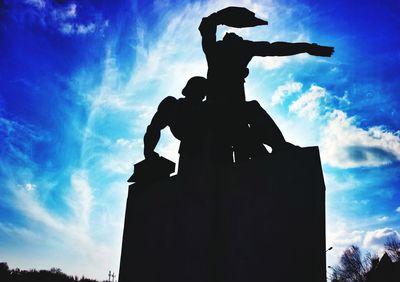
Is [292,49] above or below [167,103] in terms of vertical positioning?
above

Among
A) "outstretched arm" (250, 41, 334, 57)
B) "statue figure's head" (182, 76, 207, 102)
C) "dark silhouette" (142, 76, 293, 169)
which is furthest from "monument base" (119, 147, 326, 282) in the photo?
"outstretched arm" (250, 41, 334, 57)

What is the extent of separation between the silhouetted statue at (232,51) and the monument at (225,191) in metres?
0.01

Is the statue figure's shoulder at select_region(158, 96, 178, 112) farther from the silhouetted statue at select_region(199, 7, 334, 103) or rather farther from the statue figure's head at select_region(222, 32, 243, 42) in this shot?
the statue figure's head at select_region(222, 32, 243, 42)

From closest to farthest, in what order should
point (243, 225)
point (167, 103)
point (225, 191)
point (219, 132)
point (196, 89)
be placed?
point (243, 225) < point (225, 191) < point (219, 132) < point (196, 89) < point (167, 103)

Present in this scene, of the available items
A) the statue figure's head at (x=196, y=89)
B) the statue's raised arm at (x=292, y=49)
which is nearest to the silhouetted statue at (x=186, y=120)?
the statue figure's head at (x=196, y=89)

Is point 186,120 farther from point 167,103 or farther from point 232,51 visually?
point 232,51

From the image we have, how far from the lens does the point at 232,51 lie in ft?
11.6

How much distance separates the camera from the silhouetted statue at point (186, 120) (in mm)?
3230

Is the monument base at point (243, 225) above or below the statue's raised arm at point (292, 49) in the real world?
below

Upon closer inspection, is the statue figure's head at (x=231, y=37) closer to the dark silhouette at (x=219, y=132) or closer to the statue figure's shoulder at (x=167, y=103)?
the dark silhouette at (x=219, y=132)

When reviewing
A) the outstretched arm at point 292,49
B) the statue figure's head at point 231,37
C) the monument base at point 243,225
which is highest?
the statue figure's head at point 231,37

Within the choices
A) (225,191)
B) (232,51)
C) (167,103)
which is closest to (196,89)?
(167,103)

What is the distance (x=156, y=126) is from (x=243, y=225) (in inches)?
69.5

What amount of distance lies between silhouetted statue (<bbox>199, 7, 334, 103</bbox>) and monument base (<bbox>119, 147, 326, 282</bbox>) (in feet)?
3.44
